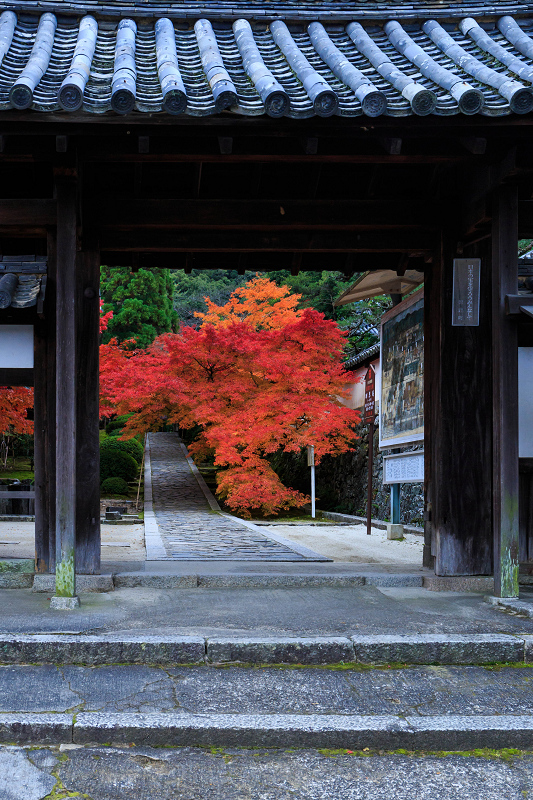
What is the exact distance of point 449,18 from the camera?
6824mm

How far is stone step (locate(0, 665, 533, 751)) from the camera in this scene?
3.49m

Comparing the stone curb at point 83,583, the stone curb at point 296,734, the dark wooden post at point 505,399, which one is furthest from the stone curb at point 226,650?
the stone curb at point 83,583

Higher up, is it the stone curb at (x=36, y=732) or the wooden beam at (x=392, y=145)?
the wooden beam at (x=392, y=145)

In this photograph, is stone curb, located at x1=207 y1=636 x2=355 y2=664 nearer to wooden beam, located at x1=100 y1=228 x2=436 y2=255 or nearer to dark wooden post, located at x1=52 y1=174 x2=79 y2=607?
dark wooden post, located at x1=52 y1=174 x2=79 y2=607

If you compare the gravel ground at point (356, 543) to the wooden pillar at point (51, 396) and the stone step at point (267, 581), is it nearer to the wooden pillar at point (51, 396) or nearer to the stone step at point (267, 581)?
the stone step at point (267, 581)

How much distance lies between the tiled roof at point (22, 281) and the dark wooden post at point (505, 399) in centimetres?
409

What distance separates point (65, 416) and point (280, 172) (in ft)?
11.2

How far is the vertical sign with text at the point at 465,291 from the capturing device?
22.5 feet

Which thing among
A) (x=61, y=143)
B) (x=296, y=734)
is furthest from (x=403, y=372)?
(x=296, y=734)

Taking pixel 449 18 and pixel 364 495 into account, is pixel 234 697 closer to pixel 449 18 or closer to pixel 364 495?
pixel 449 18

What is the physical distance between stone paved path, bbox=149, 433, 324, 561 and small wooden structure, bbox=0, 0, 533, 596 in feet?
9.65

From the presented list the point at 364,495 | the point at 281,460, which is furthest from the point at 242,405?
the point at 281,460

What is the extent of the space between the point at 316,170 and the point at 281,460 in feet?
69.2

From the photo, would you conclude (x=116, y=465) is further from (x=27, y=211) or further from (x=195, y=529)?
(x=27, y=211)
